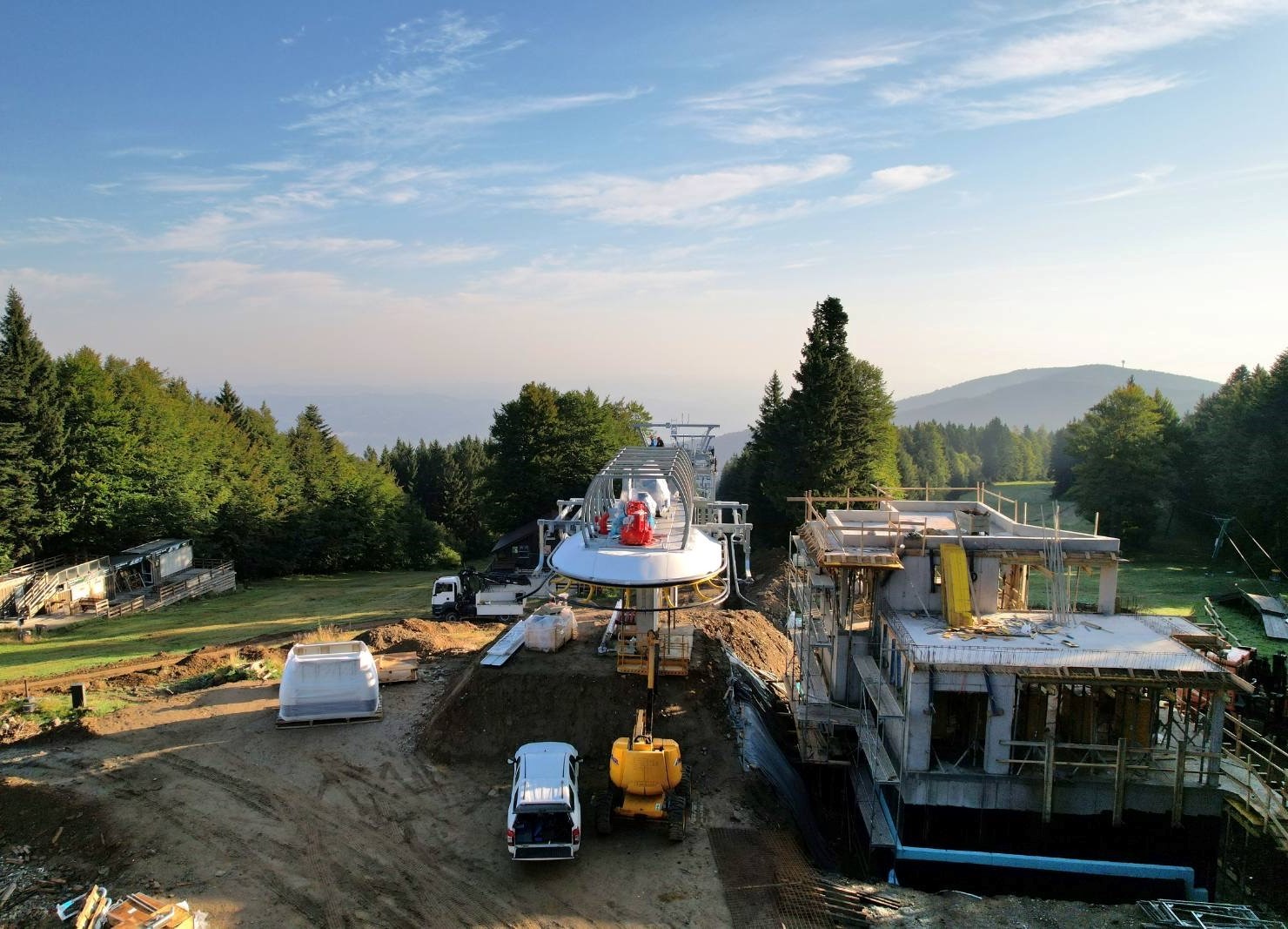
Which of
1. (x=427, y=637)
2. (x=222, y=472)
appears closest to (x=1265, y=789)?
(x=427, y=637)

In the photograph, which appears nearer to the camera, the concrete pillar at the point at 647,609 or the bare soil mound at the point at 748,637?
the concrete pillar at the point at 647,609

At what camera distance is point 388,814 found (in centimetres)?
1775

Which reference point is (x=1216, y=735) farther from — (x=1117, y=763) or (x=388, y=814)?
(x=388, y=814)

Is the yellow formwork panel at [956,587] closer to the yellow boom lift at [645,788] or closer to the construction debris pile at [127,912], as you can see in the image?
the yellow boom lift at [645,788]

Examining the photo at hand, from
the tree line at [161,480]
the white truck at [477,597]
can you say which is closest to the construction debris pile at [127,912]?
the white truck at [477,597]

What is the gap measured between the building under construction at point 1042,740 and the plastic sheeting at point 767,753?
1025mm

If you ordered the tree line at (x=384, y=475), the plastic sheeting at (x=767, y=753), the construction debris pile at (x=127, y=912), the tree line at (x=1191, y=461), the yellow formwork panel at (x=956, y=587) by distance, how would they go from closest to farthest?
the construction debris pile at (x=127, y=912) → the plastic sheeting at (x=767, y=753) → the yellow formwork panel at (x=956, y=587) → the tree line at (x=384, y=475) → the tree line at (x=1191, y=461)

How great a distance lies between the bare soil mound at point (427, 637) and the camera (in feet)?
95.4

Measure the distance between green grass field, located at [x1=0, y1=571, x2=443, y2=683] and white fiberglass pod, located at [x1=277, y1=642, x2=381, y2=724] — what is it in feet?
45.3

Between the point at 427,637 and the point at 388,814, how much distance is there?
13.3 metres

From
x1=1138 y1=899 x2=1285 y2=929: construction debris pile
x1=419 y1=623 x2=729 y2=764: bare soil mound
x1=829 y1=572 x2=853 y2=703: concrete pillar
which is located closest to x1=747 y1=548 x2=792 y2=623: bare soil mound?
x1=829 y1=572 x2=853 y2=703: concrete pillar

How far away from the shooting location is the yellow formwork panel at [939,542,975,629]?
1931 cm

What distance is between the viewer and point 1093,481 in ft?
200

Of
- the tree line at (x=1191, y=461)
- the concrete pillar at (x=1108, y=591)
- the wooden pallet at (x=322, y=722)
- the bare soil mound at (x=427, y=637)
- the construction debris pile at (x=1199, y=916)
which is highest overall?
the tree line at (x=1191, y=461)
